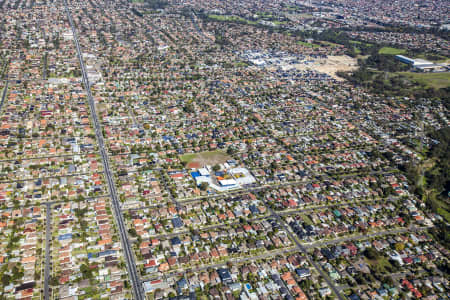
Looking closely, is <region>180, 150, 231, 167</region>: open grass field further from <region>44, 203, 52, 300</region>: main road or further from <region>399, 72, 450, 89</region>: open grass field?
<region>399, 72, 450, 89</region>: open grass field

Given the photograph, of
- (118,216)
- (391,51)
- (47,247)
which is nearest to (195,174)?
(118,216)

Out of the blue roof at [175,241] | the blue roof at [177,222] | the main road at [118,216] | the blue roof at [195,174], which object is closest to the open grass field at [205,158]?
the blue roof at [195,174]

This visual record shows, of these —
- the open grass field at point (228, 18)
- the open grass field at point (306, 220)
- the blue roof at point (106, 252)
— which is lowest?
the open grass field at point (306, 220)

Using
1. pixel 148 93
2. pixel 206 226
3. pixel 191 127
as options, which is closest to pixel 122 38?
pixel 148 93

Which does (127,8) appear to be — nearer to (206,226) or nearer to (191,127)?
(191,127)

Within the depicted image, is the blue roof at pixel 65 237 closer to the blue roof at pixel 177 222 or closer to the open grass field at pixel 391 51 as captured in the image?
the blue roof at pixel 177 222

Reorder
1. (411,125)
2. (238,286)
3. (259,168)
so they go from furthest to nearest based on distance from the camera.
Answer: (411,125), (259,168), (238,286)
